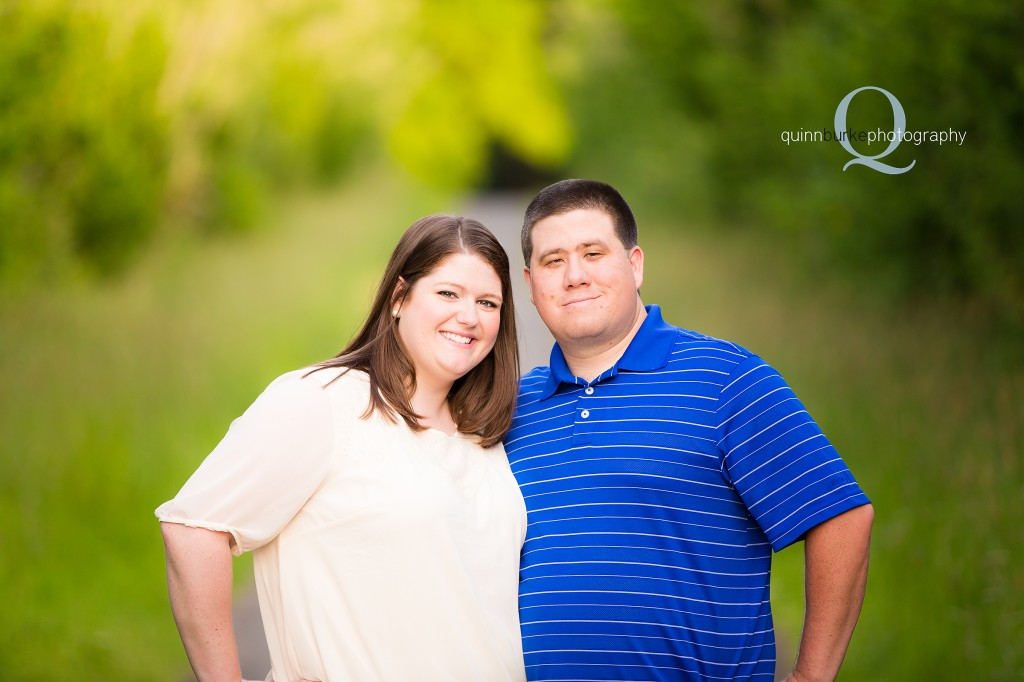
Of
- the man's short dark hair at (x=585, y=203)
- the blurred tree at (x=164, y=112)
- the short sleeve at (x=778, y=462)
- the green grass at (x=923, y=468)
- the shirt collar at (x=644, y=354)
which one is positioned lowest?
the green grass at (x=923, y=468)

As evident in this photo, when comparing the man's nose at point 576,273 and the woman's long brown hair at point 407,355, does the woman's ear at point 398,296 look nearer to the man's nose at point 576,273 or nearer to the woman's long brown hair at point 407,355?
the woman's long brown hair at point 407,355

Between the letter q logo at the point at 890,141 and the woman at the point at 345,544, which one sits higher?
the letter q logo at the point at 890,141

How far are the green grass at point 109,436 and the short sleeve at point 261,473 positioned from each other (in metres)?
2.35

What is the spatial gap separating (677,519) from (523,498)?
509mm

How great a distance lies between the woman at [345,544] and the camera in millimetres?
2730

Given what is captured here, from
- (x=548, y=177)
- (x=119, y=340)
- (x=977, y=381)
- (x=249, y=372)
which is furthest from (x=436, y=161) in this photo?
(x=977, y=381)

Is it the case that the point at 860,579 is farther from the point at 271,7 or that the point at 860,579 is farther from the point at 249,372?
the point at 271,7

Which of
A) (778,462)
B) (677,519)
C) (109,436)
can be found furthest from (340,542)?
(109,436)

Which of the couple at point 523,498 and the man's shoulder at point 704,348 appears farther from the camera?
the man's shoulder at point 704,348

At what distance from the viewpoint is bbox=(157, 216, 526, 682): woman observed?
2730 mm

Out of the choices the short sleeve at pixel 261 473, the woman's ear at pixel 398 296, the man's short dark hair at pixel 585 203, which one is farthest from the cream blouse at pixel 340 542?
the man's short dark hair at pixel 585 203

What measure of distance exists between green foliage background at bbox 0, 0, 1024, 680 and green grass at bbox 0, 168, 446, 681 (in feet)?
0.06

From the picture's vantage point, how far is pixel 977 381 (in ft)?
19.0

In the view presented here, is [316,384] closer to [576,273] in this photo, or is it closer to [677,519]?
[576,273]
